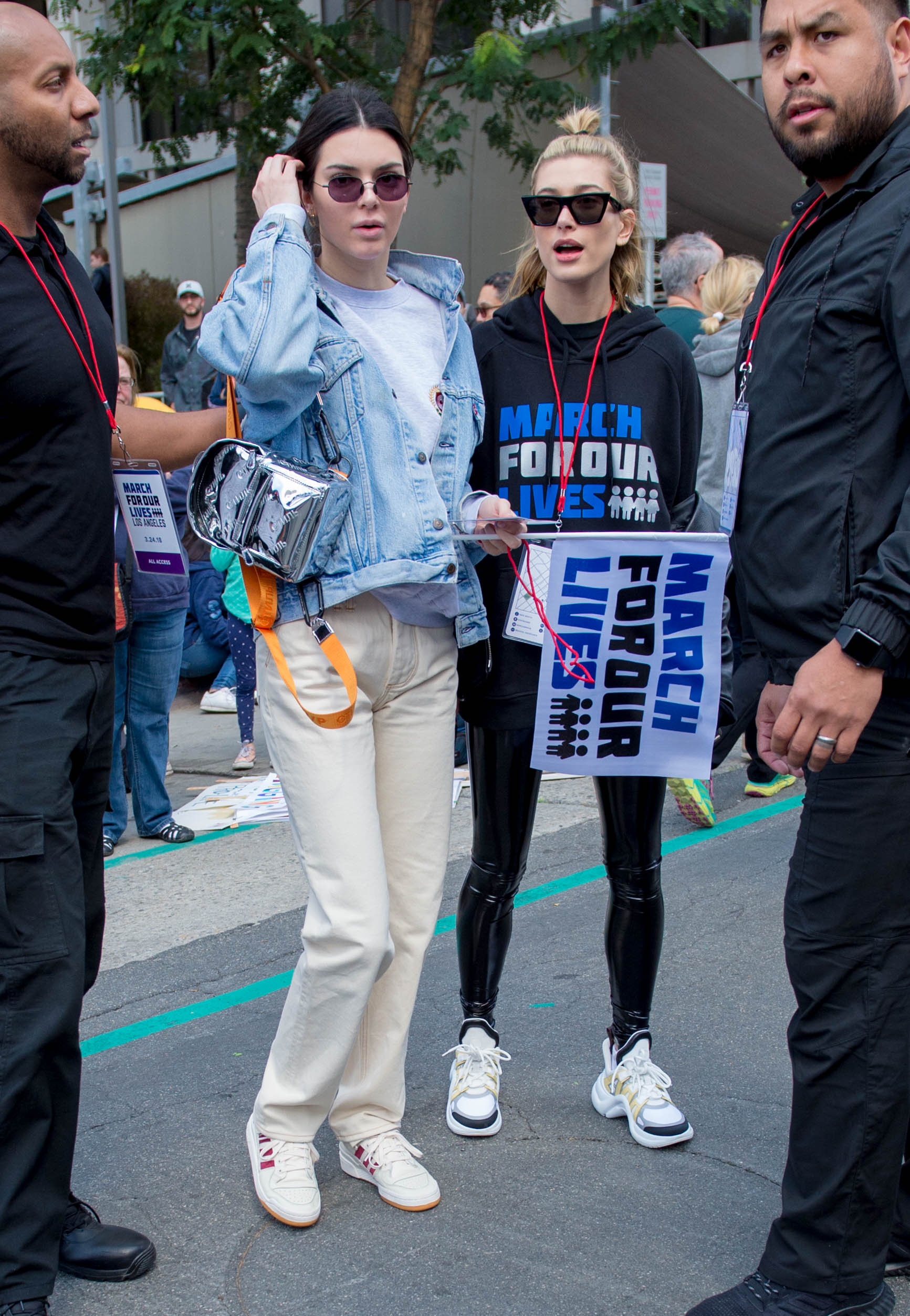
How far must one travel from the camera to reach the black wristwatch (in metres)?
2.03

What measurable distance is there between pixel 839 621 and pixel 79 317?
5.00ft

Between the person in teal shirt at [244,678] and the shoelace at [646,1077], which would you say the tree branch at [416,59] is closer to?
the person in teal shirt at [244,678]

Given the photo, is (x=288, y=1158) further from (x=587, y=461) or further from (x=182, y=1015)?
(x=587, y=461)

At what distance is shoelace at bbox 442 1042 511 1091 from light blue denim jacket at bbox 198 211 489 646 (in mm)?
1053

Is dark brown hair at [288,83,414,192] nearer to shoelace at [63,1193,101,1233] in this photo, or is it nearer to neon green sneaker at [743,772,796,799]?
shoelace at [63,1193,101,1233]

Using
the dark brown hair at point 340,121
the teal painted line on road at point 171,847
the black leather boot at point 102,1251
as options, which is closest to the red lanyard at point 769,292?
the dark brown hair at point 340,121

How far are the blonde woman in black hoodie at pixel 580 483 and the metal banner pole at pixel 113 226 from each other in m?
9.25

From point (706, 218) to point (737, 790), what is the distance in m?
9.68

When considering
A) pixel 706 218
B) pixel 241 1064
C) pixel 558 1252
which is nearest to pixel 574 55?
pixel 706 218

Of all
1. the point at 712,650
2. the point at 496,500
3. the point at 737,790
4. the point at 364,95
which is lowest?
the point at 737,790

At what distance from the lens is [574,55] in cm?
1035

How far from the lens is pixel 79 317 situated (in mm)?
2502

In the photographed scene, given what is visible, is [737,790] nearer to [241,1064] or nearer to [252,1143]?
[241,1064]

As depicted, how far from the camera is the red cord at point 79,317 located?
2.39m
